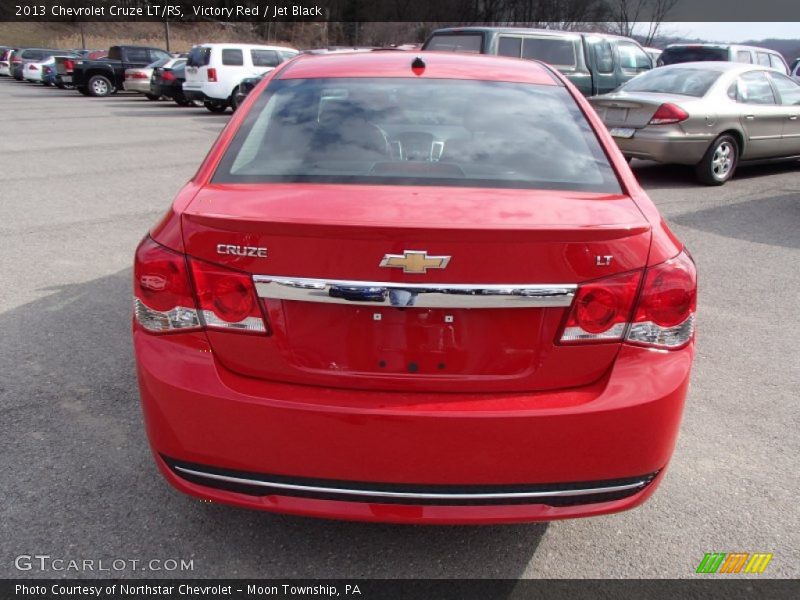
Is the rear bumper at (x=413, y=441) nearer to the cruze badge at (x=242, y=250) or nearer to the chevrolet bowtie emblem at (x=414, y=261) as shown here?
the cruze badge at (x=242, y=250)

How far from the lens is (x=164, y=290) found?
2.14 meters

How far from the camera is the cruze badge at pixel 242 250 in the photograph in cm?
201

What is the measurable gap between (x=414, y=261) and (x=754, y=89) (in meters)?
9.75

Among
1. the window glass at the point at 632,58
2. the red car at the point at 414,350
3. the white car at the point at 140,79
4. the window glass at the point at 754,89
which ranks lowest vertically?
the white car at the point at 140,79

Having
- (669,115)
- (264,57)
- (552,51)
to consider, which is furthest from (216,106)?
(669,115)

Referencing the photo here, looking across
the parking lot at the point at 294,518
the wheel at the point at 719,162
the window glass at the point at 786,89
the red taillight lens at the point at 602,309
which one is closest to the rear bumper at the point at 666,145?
the wheel at the point at 719,162

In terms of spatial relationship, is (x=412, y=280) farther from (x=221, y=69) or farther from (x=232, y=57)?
(x=232, y=57)

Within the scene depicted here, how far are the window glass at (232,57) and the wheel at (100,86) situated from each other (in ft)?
33.1

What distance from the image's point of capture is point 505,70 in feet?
10.3

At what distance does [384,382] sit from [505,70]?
1.74 meters

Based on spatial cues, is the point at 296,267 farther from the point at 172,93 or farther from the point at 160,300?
the point at 172,93

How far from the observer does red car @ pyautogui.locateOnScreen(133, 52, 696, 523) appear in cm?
199

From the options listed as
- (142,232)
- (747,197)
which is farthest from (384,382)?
(747,197)

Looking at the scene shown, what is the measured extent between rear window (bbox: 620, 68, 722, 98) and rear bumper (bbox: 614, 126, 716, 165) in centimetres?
73
